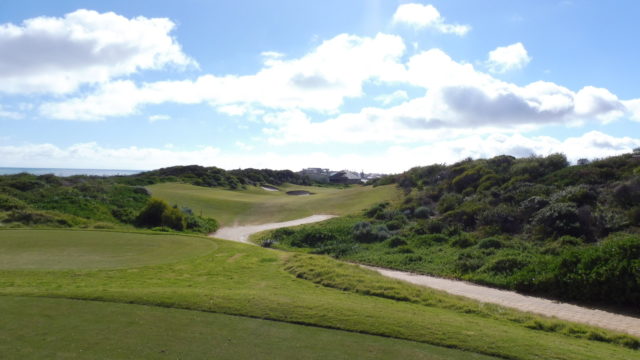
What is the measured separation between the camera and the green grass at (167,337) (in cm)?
589

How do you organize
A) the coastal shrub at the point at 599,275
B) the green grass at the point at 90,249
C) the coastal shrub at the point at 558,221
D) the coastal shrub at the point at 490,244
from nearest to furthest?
1. the coastal shrub at the point at 599,275
2. the green grass at the point at 90,249
3. the coastal shrub at the point at 558,221
4. the coastal shrub at the point at 490,244

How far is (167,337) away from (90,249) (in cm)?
1117

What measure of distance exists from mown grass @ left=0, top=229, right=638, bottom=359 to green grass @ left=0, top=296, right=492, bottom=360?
1.69ft

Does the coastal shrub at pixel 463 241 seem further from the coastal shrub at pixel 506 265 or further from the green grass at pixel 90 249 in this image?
the green grass at pixel 90 249

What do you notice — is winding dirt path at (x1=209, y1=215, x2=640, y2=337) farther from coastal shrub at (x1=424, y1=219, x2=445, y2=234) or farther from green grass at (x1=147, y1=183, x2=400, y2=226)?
green grass at (x1=147, y1=183, x2=400, y2=226)

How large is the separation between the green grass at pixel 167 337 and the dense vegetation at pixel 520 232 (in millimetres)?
9238

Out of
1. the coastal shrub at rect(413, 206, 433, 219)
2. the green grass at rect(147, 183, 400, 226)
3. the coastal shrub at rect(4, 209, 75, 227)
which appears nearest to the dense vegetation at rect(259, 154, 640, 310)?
the coastal shrub at rect(413, 206, 433, 219)

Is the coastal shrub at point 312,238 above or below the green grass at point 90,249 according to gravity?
below

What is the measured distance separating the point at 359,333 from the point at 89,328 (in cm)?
437

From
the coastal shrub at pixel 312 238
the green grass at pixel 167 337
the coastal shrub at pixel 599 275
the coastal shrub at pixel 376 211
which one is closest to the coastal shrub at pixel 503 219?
the coastal shrub at pixel 599 275

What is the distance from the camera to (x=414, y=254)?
20391 mm

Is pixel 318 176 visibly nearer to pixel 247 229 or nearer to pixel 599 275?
pixel 247 229

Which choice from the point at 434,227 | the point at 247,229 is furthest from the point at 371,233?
the point at 247,229

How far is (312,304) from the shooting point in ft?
29.8
